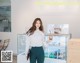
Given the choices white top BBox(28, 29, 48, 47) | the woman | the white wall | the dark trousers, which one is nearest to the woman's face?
the woman

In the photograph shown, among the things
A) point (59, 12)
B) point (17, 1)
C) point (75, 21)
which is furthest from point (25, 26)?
point (75, 21)

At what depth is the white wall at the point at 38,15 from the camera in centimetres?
688

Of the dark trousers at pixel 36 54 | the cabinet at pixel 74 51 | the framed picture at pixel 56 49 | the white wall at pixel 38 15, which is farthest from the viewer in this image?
the white wall at pixel 38 15

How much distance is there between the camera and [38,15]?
745 centimetres

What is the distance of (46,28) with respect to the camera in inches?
287

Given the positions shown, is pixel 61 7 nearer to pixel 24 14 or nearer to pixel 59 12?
pixel 59 12

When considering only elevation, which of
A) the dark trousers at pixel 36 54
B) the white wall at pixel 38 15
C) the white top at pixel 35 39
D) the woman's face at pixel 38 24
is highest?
the white wall at pixel 38 15

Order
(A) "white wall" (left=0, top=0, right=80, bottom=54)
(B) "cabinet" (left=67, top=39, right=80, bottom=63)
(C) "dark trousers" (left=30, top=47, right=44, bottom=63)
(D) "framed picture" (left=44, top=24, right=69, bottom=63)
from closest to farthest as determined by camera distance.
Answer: (B) "cabinet" (left=67, top=39, right=80, bottom=63) → (C) "dark trousers" (left=30, top=47, right=44, bottom=63) → (D) "framed picture" (left=44, top=24, right=69, bottom=63) → (A) "white wall" (left=0, top=0, right=80, bottom=54)

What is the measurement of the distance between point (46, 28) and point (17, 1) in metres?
1.59

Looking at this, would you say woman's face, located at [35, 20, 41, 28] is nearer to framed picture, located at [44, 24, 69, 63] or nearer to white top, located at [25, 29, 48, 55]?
white top, located at [25, 29, 48, 55]

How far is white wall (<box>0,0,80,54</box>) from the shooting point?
6.88 meters

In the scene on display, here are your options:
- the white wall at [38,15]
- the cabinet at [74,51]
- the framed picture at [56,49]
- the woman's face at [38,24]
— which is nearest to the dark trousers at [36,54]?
the woman's face at [38,24]

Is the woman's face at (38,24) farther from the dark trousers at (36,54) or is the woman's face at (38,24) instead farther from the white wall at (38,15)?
the white wall at (38,15)

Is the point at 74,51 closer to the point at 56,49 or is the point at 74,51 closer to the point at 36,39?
the point at 36,39
